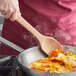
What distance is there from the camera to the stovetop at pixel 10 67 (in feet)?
2.31

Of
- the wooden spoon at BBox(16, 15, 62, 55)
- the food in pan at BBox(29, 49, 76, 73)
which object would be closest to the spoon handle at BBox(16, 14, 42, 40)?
the wooden spoon at BBox(16, 15, 62, 55)

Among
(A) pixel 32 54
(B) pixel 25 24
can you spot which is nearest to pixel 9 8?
(B) pixel 25 24

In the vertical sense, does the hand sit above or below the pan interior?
above

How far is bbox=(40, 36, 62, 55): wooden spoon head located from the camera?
36.1 inches

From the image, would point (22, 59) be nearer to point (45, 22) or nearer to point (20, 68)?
point (20, 68)

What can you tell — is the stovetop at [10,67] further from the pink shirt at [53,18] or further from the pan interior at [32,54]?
the pink shirt at [53,18]

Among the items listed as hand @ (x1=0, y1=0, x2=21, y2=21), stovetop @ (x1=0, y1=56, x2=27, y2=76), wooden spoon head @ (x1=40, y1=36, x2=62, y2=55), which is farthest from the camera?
wooden spoon head @ (x1=40, y1=36, x2=62, y2=55)

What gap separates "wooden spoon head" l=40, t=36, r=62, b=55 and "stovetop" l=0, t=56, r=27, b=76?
167 mm

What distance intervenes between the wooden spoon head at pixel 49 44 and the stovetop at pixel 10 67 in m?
0.17

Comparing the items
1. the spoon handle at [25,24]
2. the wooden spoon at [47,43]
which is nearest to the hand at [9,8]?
the spoon handle at [25,24]

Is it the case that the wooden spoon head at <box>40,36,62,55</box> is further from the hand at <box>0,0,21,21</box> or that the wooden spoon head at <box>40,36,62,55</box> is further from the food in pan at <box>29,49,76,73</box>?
the hand at <box>0,0,21,21</box>

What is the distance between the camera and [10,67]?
2.40 ft

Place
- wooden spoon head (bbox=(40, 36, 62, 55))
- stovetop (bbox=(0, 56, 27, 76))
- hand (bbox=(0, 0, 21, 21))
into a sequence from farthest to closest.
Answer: wooden spoon head (bbox=(40, 36, 62, 55)), hand (bbox=(0, 0, 21, 21)), stovetop (bbox=(0, 56, 27, 76))

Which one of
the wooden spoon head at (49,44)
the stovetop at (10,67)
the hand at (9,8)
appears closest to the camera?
the stovetop at (10,67)
